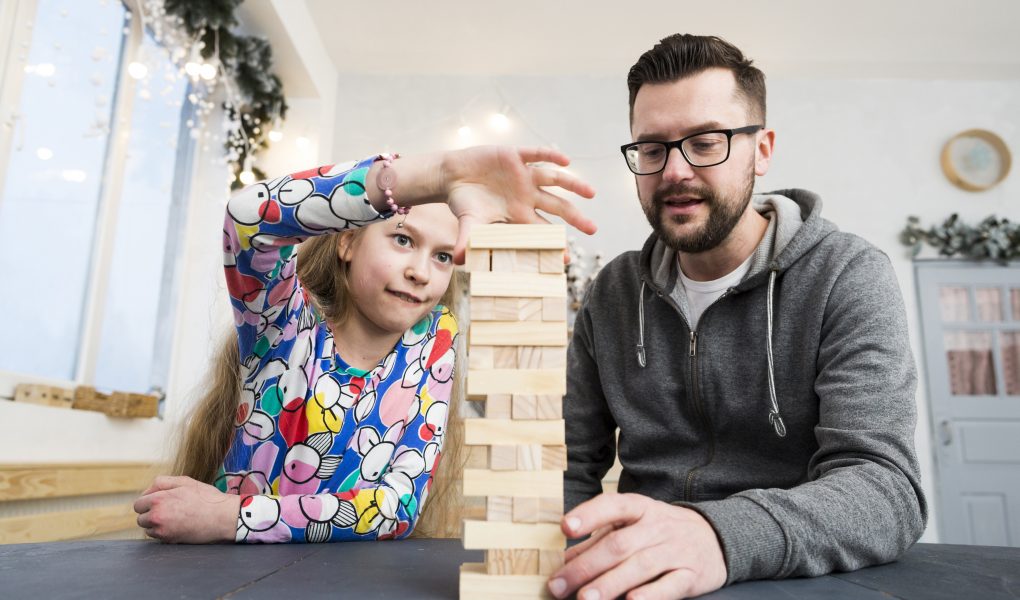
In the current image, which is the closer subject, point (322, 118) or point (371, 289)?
point (371, 289)

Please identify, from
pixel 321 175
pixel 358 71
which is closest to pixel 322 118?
pixel 358 71

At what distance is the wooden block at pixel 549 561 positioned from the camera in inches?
23.2

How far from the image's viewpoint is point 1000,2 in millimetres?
3686

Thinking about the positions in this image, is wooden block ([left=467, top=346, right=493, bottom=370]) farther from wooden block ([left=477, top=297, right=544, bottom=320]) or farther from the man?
the man

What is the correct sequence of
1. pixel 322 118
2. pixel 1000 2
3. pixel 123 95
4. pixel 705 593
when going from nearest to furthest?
pixel 705 593, pixel 123 95, pixel 1000 2, pixel 322 118

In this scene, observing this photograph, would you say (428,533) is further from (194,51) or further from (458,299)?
(194,51)

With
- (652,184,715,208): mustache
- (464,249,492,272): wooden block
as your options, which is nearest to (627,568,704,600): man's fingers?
(464,249,492,272): wooden block

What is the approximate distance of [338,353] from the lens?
46.7 inches

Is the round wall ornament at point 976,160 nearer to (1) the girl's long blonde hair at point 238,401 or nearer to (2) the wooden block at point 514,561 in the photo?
(1) the girl's long blonde hair at point 238,401

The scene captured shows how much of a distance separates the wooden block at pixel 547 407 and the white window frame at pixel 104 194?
82.3 inches

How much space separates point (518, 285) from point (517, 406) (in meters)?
0.11

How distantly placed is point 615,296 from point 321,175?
0.73 meters

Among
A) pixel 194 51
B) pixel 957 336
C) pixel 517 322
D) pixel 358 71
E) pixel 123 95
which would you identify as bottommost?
pixel 517 322

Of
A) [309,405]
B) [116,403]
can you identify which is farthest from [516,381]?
[116,403]
